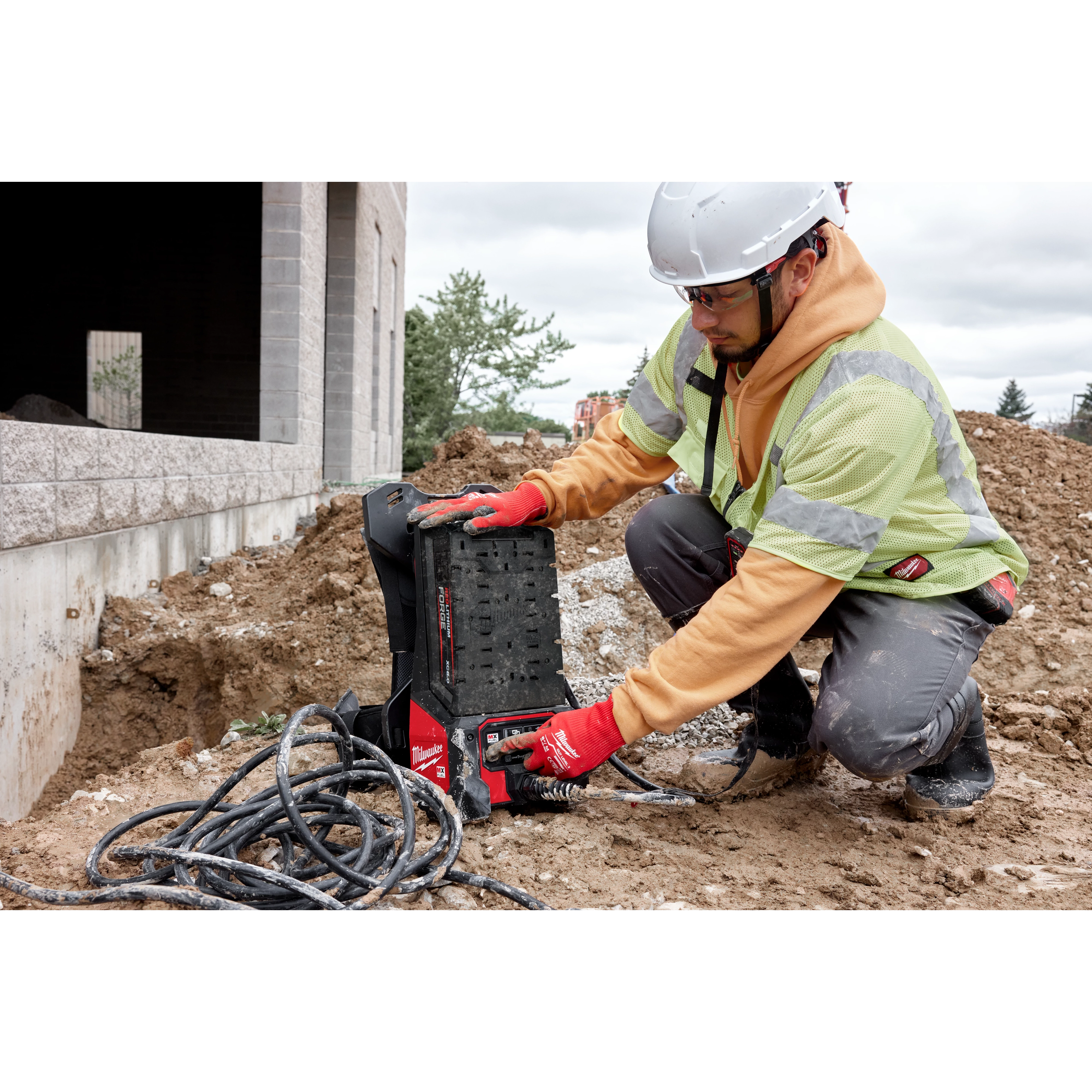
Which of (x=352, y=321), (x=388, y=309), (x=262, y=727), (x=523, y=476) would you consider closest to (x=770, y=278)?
(x=262, y=727)

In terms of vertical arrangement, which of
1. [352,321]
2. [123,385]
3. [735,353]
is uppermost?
[123,385]

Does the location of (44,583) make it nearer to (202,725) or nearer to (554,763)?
(202,725)

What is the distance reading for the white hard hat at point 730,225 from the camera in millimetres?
1845

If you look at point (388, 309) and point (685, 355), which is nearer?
point (685, 355)

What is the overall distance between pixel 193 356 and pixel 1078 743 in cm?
1245

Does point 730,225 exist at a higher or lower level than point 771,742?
higher

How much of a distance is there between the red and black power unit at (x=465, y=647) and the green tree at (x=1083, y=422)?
1631 centimetres

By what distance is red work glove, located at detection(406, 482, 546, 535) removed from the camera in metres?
2.14

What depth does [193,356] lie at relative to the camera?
12516mm

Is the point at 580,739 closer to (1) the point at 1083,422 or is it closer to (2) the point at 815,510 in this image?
(2) the point at 815,510

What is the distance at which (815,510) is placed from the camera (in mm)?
1822

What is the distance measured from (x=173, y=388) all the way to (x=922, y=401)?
1250 centimetres

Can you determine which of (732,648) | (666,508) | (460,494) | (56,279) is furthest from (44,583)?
(56,279)

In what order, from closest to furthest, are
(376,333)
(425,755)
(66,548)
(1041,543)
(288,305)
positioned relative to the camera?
(425,755) < (66,548) < (1041,543) < (288,305) < (376,333)
